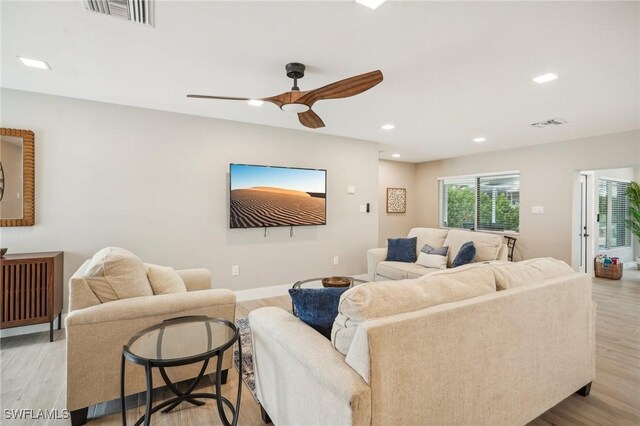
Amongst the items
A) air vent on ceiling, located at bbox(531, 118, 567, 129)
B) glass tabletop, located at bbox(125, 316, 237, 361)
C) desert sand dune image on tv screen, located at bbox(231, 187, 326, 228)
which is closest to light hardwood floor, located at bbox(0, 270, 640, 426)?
glass tabletop, located at bbox(125, 316, 237, 361)

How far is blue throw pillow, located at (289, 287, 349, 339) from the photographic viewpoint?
1505mm

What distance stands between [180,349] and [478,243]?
3.81 m

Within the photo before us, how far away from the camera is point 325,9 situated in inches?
70.2

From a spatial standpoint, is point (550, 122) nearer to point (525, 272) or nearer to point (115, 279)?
point (525, 272)

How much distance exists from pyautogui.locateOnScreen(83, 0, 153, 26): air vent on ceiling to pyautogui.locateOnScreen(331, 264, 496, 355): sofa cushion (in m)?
1.94

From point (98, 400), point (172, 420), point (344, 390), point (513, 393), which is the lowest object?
point (172, 420)

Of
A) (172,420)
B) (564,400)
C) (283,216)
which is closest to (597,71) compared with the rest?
(564,400)

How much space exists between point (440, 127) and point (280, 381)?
3.93 m

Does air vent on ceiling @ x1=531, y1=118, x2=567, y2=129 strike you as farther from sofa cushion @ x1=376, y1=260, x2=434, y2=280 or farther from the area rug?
the area rug

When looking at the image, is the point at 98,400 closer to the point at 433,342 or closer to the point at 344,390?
the point at 344,390

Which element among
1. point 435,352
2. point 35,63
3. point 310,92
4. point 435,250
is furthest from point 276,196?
point 435,352

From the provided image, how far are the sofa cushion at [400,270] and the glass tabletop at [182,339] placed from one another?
9.02ft

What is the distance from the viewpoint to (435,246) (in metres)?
4.49

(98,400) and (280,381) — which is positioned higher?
(280,381)
